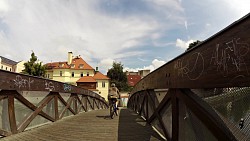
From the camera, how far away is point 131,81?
297 ft

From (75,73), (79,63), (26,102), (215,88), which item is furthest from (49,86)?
(79,63)

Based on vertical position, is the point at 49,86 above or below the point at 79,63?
below

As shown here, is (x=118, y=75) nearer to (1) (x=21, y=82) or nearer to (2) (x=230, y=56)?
(1) (x=21, y=82)

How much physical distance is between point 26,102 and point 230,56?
4.75 m

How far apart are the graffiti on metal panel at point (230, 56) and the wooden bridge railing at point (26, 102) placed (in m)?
3.98

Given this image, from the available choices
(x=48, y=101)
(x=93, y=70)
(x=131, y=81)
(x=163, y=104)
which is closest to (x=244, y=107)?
(x=163, y=104)

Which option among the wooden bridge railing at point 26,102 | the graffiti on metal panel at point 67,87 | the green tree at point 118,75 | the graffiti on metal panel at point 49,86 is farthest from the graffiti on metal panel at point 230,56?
the green tree at point 118,75

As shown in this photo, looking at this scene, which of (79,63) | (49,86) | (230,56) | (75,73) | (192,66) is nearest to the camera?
(230,56)

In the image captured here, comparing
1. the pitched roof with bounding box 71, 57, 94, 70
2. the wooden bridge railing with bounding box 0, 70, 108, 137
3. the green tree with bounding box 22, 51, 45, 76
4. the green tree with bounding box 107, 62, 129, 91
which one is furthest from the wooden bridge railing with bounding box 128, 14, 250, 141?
the pitched roof with bounding box 71, 57, 94, 70

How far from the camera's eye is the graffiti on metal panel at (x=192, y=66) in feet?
9.31

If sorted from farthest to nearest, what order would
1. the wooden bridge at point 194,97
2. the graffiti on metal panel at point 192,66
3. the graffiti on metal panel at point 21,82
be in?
1. the graffiti on metal panel at point 21,82
2. the graffiti on metal panel at point 192,66
3. the wooden bridge at point 194,97

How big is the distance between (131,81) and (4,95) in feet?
282

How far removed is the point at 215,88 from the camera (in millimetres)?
2672

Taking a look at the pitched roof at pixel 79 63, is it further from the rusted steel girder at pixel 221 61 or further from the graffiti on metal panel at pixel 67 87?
the rusted steel girder at pixel 221 61
